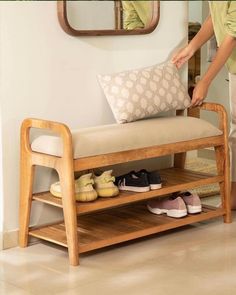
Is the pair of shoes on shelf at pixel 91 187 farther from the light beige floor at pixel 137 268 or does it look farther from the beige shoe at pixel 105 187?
the light beige floor at pixel 137 268

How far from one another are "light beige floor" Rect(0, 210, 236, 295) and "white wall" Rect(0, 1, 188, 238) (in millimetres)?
318

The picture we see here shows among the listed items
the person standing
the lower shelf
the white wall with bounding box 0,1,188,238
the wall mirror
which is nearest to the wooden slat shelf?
the lower shelf

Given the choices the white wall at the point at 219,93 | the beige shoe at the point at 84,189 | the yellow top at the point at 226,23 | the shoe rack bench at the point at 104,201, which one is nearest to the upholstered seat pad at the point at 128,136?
the shoe rack bench at the point at 104,201

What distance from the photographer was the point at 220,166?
9.83ft

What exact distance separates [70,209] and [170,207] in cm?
68

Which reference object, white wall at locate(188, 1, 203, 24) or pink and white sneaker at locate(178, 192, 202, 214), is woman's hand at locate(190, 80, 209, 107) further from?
white wall at locate(188, 1, 203, 24)

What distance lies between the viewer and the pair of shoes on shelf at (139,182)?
8.79ft

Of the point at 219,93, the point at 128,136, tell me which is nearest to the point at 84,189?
the point at 128,136

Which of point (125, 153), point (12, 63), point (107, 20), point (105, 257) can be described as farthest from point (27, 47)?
point (105, 257)

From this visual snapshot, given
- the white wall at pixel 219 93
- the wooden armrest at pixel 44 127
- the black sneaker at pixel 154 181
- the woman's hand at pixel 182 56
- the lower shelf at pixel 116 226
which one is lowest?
the lower shelf at pixel 116 226

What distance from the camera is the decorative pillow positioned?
2.70 m

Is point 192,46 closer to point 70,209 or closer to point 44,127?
point 44,127

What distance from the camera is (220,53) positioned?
2895 millimetres

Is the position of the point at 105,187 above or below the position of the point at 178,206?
above
